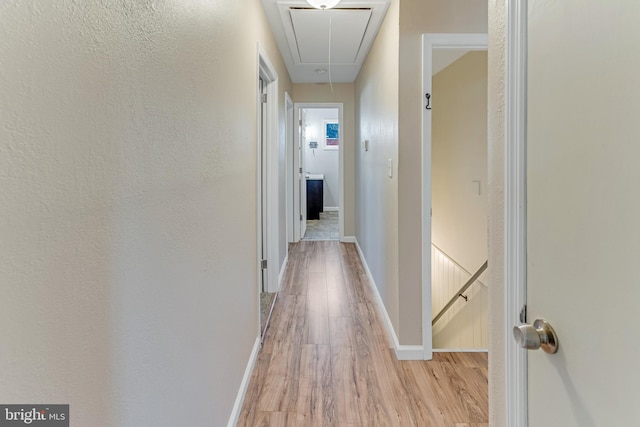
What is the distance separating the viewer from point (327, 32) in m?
3.19

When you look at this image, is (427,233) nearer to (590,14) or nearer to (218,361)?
(218,361)

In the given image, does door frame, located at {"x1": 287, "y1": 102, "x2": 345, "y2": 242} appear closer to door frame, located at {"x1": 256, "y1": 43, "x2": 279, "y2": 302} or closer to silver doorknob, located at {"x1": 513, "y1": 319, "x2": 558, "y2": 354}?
door frame, located at {"x1": 256, "y1": 43, "x2": 279, "y2": 302}

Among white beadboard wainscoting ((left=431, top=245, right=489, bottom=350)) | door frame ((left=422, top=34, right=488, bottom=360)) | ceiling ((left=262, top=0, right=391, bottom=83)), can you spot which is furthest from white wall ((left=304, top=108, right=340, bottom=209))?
door frame ((left=422, top=34, right=488, bottom=360))

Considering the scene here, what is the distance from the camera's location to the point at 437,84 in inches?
177

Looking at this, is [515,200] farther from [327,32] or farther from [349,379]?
[327,32]

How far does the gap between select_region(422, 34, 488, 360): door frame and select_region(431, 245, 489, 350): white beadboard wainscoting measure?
2.96ft

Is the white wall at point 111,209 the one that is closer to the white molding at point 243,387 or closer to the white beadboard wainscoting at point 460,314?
the white molding at point 243,387

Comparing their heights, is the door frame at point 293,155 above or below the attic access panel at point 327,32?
below

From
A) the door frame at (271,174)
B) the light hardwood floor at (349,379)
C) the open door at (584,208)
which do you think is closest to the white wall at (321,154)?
the door frame at (271,174)

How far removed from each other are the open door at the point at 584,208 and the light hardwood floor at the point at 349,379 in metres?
1.17

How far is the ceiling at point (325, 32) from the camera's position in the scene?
2.68m

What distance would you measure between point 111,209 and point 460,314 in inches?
137

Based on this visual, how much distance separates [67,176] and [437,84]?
4.55m

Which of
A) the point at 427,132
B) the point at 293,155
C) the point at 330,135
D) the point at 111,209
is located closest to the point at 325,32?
the point at 427,132
